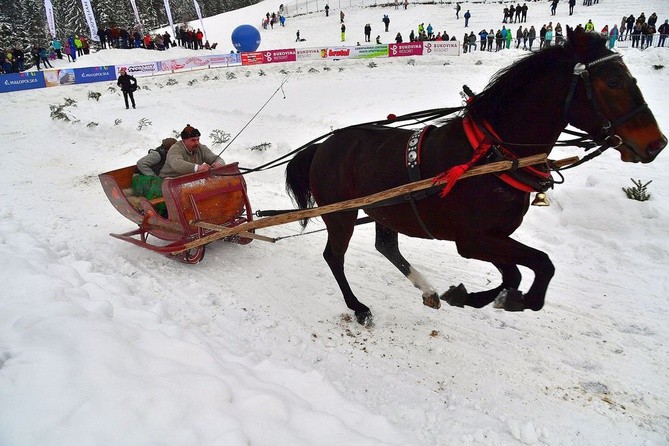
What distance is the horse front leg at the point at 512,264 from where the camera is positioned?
2.87m

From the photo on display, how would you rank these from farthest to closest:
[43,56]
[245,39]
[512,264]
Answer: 1. [245,39]
2. [43,56]
3. [512,264]

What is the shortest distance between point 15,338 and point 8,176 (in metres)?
8.55

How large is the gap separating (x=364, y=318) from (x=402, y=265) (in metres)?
0.72

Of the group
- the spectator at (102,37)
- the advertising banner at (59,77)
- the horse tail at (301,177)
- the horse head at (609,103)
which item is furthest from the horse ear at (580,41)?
the spectator at (102,37)

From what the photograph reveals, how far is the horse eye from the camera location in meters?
2.43

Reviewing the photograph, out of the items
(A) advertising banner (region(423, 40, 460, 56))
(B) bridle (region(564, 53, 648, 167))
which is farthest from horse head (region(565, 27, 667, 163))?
(A) advertising banner (region(423, 40, 460, 56))

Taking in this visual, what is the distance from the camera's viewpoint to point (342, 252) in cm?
424

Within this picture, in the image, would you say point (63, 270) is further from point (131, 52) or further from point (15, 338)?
point (131, 52)

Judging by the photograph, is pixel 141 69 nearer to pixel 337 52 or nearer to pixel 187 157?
pixel 337 52

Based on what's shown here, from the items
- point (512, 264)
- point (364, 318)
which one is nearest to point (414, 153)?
point (512, 264)

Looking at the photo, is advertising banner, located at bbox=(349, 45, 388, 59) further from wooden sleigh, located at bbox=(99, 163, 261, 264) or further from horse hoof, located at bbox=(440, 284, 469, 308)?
horse hoof, located at bbox=(440, 284, 469, 308)

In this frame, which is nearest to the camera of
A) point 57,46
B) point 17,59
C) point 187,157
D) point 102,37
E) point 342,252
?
point 342,252

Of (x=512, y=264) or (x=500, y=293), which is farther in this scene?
(x=500, y=293)

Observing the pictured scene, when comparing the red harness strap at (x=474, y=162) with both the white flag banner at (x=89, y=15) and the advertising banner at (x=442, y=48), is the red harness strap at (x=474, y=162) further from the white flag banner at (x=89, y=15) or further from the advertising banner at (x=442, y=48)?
the white flag banner at (x=89, y=15)
